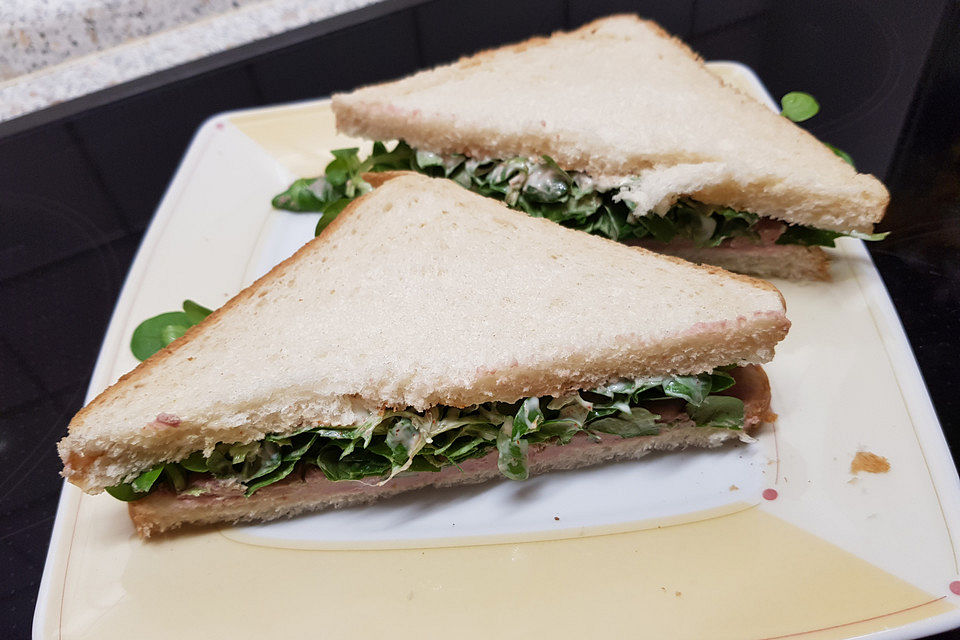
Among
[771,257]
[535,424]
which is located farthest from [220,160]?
[771,257]

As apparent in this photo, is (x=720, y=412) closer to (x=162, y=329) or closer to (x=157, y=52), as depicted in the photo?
(x=162, y=329)

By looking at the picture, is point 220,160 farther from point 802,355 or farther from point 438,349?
point 802,355

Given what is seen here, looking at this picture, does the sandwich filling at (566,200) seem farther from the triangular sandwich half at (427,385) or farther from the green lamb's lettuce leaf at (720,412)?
the green lamb's lettuce leaf at (720,412)

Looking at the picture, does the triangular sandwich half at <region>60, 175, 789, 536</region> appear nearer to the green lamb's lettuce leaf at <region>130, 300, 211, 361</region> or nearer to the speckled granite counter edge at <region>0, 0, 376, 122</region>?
the green lamb's lettuce leaf at <region>130, 300, 211, 361</region>

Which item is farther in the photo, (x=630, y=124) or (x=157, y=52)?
(x=157, y=52)

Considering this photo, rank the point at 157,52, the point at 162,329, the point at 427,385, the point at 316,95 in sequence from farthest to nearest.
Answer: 1. the point at 157,52
2. the point at 316,95
3. the point at 162,329
4. the point at 427,385

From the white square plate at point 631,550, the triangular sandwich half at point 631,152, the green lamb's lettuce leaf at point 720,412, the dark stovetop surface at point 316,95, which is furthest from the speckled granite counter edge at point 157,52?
the green lamb's lettuce leaf at point 720,412

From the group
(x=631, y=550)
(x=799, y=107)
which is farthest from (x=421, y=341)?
(x=799, y=107)

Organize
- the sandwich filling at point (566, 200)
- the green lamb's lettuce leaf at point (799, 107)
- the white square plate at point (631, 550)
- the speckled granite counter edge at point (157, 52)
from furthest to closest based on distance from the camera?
the speckled granite counter edge at point (157, 52)
the green lamb's lettuce leaf at point (799, 107)
the sandwich filling at point (566, 200)
the white square plate at point (631, 550)
